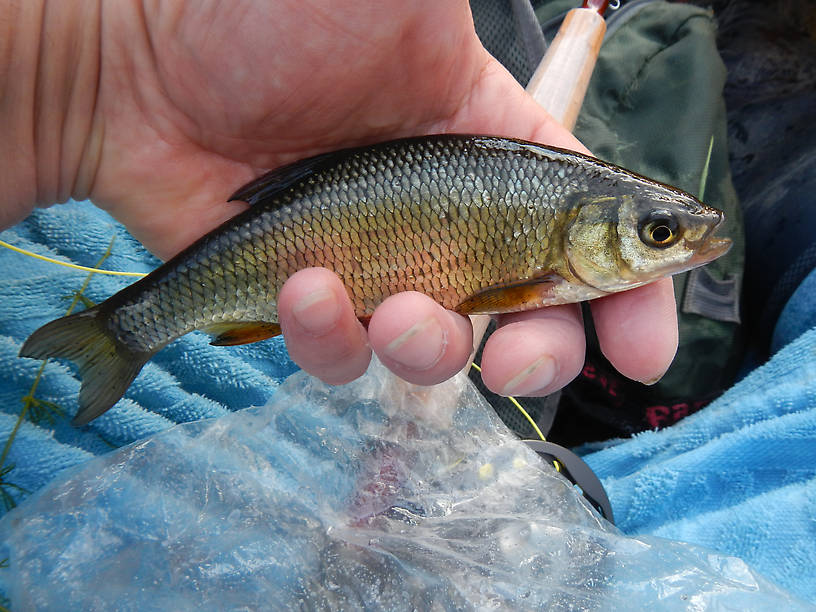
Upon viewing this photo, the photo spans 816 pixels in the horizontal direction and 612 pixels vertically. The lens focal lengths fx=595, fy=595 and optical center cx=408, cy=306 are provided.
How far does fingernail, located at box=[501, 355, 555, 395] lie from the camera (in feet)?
4.26

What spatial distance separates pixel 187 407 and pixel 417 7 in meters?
1.54

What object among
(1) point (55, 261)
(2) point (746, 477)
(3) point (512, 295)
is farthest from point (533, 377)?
(1) point (55, 261)

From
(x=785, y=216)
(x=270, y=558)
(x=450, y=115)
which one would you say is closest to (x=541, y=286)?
(x=450, y=115)

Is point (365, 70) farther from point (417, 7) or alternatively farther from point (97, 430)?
point (97, 430)

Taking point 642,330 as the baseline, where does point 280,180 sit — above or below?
above

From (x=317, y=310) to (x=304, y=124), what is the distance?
0.60 m

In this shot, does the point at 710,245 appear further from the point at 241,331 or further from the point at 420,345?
the point at 241,331

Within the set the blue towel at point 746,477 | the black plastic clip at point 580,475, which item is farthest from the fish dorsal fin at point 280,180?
the blue towel at point 746,477

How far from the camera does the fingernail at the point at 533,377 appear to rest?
4.26 feet

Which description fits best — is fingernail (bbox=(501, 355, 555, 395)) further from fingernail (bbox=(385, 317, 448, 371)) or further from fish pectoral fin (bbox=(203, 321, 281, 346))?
fish pectoral fin (bbox=(203, 321, 281, 346))

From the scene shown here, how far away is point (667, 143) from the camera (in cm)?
263

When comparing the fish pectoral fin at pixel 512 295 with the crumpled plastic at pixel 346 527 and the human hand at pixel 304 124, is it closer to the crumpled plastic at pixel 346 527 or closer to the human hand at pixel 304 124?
the human hand at pixel 304 124

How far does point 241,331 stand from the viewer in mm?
1465

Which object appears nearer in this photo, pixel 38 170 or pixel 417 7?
pixel 417 7
